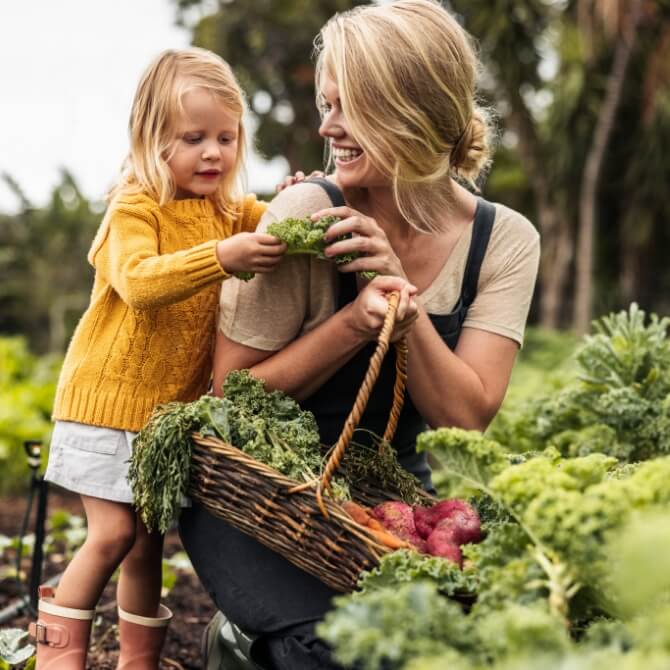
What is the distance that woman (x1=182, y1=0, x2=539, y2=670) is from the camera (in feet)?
7.20

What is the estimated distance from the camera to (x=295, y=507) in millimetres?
1911

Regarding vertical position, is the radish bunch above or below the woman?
below

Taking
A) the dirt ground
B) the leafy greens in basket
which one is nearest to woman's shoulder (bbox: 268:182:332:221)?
the leafy greens in basket

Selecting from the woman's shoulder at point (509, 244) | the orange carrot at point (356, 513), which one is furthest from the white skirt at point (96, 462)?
the woman's shoulder at point (509, 244)

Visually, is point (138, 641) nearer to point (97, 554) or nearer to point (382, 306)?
point (97, 554)

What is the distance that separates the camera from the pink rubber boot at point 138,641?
2639 mm

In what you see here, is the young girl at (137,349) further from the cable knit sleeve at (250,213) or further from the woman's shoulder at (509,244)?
the woman's shoulder at (509,244)

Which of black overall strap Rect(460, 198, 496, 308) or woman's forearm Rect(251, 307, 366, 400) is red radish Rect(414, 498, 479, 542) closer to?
woman's forearm Rect(251, 307, 366, 400)

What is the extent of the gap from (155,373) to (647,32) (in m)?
13.5

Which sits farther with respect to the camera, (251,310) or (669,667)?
(251,310)

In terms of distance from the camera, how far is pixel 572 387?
3.64 m

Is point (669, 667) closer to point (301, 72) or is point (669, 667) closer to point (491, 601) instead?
point (491, 601)

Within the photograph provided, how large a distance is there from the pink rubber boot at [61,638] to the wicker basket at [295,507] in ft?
2.20

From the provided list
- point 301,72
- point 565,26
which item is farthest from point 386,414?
point 301,72
